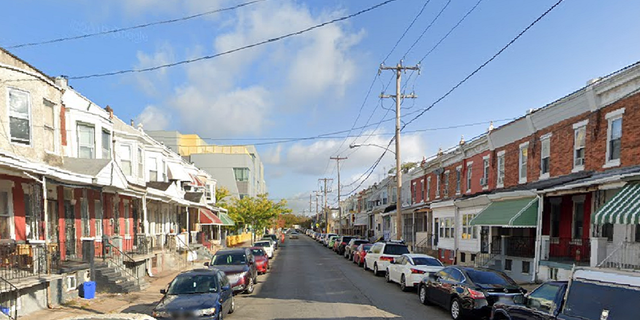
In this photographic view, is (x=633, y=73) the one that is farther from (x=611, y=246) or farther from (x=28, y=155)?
(x=28, y=155)

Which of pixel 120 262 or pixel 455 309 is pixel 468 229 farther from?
pixel 120 262

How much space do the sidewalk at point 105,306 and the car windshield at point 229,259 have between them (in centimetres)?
249

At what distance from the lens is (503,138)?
2345 centimetres

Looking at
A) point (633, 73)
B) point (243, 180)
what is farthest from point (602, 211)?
point (243, 180)

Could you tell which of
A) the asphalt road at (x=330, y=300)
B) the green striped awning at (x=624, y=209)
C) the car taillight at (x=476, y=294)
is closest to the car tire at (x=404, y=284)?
the asphalt road at (x=330, y=300)

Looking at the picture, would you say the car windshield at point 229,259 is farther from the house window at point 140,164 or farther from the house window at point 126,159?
the house window at point 140,164

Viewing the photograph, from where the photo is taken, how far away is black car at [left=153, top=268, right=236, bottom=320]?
9961 mm

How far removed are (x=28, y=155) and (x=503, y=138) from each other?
71.4 feet

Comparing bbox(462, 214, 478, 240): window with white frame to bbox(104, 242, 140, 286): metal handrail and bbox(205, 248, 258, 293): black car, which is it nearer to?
bbox(205, 248, 258, 293): black car

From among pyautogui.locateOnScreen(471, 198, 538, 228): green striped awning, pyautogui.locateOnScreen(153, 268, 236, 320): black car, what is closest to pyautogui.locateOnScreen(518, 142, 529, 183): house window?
pyautogui.locateOnScreen(471, 198, 538, 228): green striped awning

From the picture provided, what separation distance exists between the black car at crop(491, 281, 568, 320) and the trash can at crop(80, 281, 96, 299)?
12.6 metres

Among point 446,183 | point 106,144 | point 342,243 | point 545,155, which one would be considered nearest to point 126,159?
point 106,144

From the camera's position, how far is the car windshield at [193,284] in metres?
11.2

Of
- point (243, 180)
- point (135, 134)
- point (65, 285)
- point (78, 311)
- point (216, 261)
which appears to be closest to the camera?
point (78, 311)
